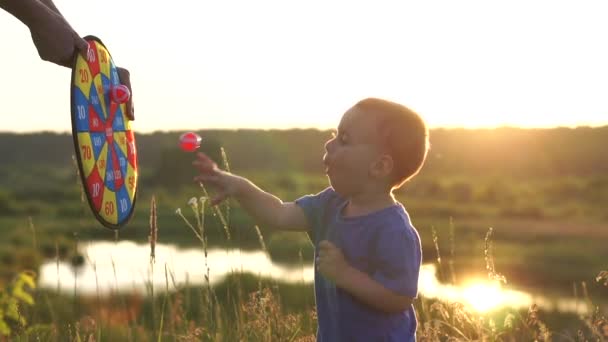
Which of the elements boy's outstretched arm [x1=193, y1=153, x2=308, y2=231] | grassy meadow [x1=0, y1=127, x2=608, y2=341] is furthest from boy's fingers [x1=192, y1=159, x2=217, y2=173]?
grassy meadow [x1=0, y1=127, x2=608, y2=341]

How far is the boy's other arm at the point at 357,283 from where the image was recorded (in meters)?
3.17

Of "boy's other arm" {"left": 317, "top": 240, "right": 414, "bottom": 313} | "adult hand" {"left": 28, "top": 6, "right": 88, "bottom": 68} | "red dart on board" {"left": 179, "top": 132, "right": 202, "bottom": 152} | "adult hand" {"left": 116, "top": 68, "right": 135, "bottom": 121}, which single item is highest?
"adult hand" {"left": 28, "top": 6, "right": 88, "bottom": 68}

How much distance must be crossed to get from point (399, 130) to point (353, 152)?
0.17 meters

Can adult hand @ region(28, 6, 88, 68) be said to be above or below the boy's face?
above

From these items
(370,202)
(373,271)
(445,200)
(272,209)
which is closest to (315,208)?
(272,209)

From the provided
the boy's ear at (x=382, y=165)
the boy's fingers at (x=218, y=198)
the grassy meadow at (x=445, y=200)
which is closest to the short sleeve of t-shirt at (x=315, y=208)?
the boy's fingers at (x=218, y=198)

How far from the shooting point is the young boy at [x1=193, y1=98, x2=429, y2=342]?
10.5ft

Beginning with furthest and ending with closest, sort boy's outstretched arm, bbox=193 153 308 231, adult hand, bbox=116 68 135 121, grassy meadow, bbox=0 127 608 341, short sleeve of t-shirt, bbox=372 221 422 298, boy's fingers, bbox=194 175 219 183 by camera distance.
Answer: grassy meadow, bbox=0 127 608 341 → adult hand, bbox=116 68 135 121 → boy's outstretched arm, bbox=193 153 308 231 → boy's fingers, bbox=194 175 219 183 → short sleeve of t-shirt, bbox=372 221 422 298

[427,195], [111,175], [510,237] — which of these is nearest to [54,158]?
[427,195]

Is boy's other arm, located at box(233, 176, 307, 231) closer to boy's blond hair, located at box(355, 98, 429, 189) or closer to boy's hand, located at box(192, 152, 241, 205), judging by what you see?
boy's hand, located at box(192, 152, 241, 205)

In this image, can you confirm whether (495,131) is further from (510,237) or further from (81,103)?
(81,103)

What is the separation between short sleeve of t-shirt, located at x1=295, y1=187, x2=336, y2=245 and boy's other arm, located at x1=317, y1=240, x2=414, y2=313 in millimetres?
371

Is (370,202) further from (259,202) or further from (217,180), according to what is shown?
(217,180)

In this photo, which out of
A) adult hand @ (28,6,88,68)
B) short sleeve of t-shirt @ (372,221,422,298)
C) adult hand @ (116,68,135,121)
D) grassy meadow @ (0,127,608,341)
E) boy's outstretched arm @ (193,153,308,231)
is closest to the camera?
short sleeve of t-shirt @ (372,221,422,298)
